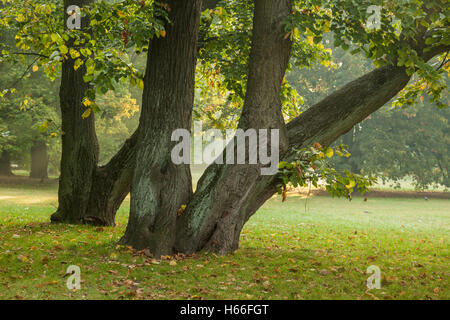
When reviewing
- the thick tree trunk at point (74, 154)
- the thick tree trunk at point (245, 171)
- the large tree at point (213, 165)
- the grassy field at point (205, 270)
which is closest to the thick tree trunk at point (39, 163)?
the thick tree trunk at point (74, 154)

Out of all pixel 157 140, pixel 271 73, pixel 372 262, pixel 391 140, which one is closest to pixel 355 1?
pixel 271 73

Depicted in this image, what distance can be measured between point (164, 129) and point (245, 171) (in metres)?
1.45

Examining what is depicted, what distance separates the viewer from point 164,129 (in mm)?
6871

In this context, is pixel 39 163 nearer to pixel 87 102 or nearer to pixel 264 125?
pixel 87 102

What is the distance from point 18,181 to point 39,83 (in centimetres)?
741

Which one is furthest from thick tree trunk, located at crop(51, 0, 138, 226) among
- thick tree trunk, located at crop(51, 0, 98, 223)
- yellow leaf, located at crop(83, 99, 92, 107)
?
yellow leaf, located at crop(83, 99, 92, 107)

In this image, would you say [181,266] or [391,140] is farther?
[391,140]

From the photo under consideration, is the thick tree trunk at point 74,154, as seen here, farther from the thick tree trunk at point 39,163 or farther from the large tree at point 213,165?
the thick tree trunk at point 39,163

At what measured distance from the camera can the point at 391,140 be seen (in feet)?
102

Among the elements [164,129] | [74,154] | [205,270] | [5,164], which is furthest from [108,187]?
[5,164]

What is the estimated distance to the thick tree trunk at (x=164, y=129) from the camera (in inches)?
265

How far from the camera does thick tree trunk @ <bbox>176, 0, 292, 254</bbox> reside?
22.5ft

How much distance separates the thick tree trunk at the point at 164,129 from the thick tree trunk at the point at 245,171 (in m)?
0.32
